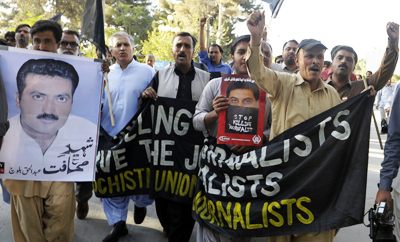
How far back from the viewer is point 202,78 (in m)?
3.90

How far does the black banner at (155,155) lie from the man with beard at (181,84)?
0.15 m

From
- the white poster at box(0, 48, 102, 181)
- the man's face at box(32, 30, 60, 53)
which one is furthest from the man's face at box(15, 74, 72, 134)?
the man's face at box(32, 30, 60, 53)

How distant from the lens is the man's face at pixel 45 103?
131 inches

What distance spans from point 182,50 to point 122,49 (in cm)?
90

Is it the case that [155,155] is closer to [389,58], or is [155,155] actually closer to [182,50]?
[182,50]

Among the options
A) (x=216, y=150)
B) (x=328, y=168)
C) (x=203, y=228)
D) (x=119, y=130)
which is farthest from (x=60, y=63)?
(x=328, y=168)

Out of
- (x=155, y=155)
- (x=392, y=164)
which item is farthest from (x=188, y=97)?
(x=392, y=164)

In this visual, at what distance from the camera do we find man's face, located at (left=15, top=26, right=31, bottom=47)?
18.6 feet

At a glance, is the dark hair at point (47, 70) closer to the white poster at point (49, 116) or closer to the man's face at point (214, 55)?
the white poster at point (49, 116)

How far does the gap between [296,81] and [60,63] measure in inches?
86.5

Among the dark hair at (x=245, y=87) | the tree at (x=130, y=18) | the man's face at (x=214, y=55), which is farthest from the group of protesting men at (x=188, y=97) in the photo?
the tree at (x=130, y=18)

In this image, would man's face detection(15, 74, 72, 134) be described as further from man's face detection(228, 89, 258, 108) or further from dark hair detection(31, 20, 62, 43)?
man's face detection(228, 89, 258, 108)

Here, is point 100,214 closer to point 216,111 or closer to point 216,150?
point 216,150

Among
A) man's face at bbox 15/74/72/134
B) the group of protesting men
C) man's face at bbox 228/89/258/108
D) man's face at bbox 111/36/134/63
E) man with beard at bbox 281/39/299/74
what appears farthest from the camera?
man with beard at bbox 281/39/299/74
